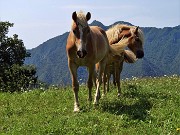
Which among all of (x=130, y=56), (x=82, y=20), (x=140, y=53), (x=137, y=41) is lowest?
(x=130, y=56)

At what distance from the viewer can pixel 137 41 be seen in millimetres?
16922

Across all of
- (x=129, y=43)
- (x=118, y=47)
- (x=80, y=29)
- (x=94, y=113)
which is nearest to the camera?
(x=94, y=113)

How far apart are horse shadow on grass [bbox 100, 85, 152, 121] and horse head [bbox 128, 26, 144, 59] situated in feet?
8.71

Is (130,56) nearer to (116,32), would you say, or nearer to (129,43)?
(129,43)

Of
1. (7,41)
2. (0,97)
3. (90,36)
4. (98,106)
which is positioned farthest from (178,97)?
(7,41)

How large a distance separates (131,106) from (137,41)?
519 centimetres

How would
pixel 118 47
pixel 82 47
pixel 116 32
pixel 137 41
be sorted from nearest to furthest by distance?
pixel 82 47, pixel 118 47, pixel 137 41, pixel 116 32

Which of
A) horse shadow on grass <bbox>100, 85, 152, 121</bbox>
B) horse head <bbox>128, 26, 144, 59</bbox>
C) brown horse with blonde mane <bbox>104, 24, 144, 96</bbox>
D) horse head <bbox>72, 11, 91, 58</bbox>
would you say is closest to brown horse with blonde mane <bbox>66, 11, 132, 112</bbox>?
horse head <bbox>72, 11, 91, 58</bbox>

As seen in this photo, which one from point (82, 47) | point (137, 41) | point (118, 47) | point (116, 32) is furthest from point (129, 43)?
point (82, 47)

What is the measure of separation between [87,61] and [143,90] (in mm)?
4117

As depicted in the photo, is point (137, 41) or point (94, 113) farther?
point (137, 41)

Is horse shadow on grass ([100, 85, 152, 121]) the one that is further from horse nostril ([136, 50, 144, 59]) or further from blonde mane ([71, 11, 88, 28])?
blonde mane ([71, 11, 88, 28])

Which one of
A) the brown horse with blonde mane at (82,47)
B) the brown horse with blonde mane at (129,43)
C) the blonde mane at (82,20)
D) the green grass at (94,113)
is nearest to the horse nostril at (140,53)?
the brown horse with blonde mane at (129,43)

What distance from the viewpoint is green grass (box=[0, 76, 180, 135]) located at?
9578mm
